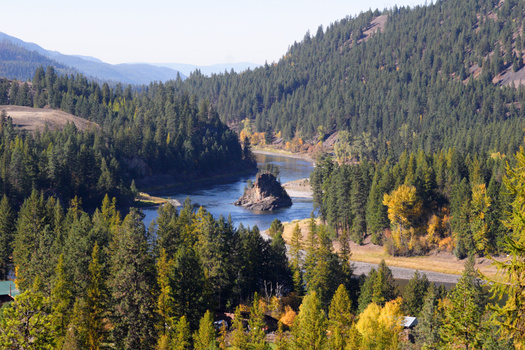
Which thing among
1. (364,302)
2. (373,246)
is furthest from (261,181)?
(364,302)

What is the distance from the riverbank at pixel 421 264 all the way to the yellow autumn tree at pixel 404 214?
3.68 metres

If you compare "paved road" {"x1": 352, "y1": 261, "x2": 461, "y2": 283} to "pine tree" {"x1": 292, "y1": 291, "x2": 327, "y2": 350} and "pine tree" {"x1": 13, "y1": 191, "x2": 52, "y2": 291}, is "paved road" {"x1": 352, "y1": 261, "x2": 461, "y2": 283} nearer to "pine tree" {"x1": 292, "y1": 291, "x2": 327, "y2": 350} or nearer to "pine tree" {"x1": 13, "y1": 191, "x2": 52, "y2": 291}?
"pine tree" {"x1": 292, "y1": 291, "x2": 327, "y2": 350}

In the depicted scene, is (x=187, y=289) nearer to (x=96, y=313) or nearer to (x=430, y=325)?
(x=96, y=313)

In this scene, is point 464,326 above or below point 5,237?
above

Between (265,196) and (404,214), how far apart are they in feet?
178

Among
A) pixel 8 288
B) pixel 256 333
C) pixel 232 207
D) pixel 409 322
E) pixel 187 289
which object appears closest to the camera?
pixel 256 333

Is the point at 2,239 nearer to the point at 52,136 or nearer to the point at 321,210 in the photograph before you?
the point at 321,210

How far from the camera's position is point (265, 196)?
502 feet

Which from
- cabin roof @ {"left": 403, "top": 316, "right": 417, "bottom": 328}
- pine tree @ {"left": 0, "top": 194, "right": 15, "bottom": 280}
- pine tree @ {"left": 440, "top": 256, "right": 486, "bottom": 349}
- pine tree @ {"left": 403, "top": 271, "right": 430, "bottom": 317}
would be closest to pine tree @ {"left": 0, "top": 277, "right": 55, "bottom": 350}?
pine tree @ {"left": 440, "top": 256, "right": 486, "bottom": 349}

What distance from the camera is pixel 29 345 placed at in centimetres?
2488

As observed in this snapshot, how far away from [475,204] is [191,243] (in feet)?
182

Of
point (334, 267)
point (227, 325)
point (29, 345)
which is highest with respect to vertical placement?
point (29, 345)

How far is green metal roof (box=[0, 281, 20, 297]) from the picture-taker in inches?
2692

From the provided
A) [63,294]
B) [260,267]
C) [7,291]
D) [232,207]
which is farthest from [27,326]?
[232,207]
